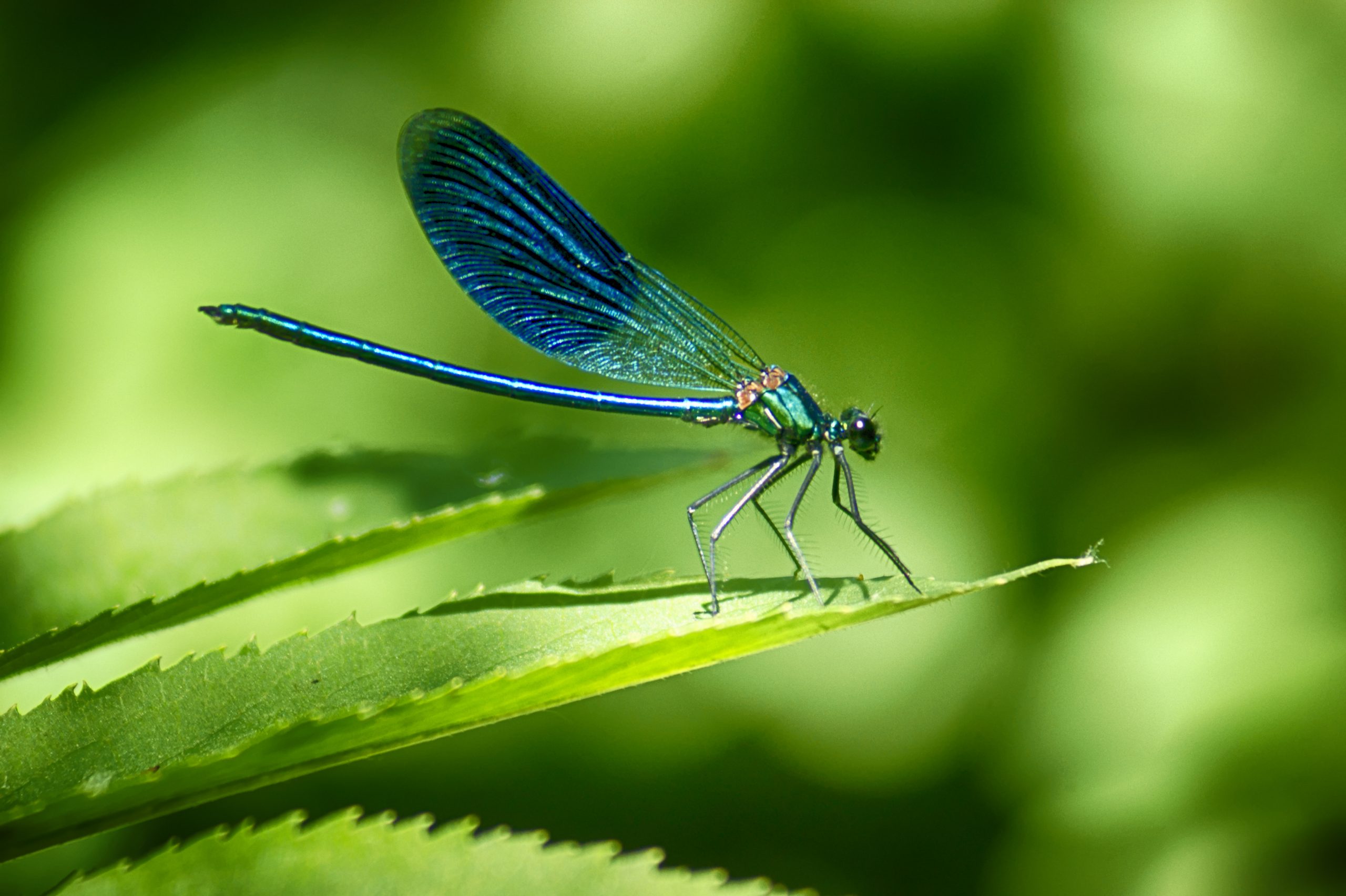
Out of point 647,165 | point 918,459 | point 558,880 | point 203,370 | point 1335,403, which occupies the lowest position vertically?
point 558,880

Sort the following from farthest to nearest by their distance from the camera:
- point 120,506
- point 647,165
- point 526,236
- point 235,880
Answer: point 647,165, point 526,236, point 120,506, point 235,880

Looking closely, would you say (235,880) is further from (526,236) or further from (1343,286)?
(1343,286)

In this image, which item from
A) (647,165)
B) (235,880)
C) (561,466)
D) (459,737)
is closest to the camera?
(235,880)

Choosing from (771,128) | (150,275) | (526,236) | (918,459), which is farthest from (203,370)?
(918,459)

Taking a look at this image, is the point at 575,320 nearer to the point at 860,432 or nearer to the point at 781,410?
the point at 781,410

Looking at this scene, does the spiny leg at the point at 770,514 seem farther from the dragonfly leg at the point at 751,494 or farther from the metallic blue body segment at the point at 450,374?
the metallic blue body segment at the point at 450,374

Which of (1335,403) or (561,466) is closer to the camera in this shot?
(561,466)

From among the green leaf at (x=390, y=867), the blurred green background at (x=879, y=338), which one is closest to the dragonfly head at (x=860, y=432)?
the blurred green background at (x=879, y=338)
